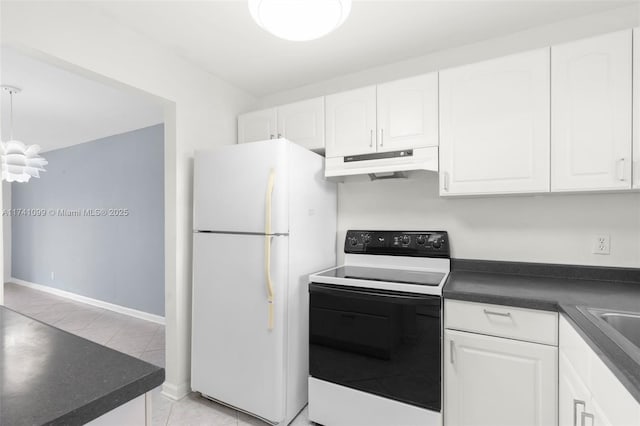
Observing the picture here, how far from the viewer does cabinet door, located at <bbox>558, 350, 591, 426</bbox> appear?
1.15 meters

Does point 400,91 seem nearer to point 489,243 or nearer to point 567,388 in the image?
point 489,243

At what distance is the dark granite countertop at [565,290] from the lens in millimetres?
944

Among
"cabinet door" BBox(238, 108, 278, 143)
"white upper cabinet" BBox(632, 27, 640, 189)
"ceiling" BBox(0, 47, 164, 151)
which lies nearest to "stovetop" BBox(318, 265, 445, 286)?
"white upper cabinet" BBox(632, 27, 640, 189)

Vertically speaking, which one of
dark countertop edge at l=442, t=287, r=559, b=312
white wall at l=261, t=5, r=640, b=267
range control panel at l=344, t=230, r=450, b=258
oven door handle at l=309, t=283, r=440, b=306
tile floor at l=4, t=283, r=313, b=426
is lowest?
tile floor at l=4, t=283, r=313, b=426

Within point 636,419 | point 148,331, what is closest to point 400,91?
point 636,419

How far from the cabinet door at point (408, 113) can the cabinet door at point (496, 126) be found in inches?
2.4

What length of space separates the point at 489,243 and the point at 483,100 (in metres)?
0.89

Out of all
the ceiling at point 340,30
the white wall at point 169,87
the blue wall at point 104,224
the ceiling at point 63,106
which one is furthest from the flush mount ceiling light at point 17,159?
the ceiling at point 340,30

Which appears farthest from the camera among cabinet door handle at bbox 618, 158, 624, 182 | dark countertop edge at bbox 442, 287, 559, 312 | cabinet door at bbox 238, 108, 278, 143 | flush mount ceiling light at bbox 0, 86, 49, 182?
flush mount ceiling light at bbox 0, 86, 49, 182

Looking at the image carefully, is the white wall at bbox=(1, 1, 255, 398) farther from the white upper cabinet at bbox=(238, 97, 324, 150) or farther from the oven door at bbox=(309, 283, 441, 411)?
the oven door at bbox=(309, 283, 441, 411)

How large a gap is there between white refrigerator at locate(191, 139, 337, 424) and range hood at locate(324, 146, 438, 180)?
0.15m

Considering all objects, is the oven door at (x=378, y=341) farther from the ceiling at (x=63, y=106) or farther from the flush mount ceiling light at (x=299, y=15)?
the ceiling at (x=63, y=106)

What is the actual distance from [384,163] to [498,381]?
130 centimetres

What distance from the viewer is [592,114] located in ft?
5.26
